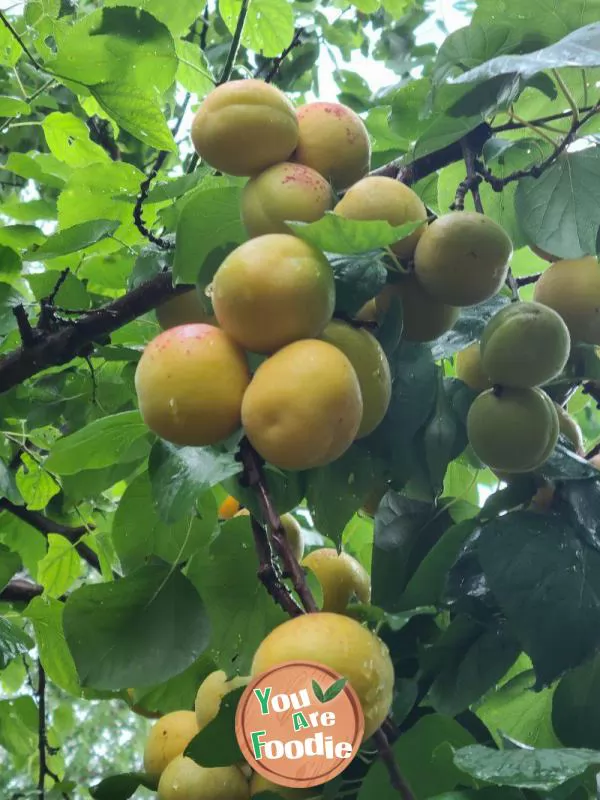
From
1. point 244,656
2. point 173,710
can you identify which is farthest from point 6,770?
point 244,656

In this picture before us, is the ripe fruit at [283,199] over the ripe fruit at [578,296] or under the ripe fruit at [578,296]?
over

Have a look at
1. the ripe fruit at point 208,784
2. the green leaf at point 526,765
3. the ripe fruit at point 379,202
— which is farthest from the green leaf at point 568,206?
the ripe fruit at point 208,784

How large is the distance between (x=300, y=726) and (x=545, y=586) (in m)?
0.41

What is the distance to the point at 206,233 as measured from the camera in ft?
2.85

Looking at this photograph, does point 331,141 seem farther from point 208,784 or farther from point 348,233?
point 208,784

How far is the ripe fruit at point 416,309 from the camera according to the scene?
87 cm

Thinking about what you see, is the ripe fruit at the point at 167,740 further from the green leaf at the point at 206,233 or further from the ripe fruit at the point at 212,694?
the green leaf at the point at 206,233

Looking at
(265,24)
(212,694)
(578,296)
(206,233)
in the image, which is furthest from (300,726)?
(265,24)

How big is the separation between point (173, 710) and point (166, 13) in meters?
0.99

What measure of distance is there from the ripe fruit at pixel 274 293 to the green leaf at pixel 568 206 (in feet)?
1.49

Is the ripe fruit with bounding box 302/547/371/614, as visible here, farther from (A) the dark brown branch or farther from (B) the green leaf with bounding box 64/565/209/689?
(A) the dark brown branch

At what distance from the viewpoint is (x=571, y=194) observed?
1038mm

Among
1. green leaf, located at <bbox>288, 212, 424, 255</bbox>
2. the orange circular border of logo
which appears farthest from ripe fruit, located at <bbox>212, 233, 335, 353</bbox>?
the orange circular border of logo

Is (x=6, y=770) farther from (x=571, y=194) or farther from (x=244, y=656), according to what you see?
(x=571, y=194)
